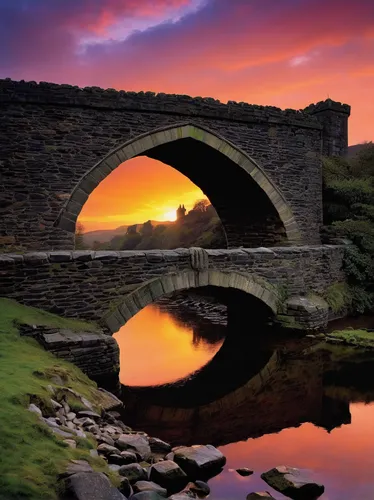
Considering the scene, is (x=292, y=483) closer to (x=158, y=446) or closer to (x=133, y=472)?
(x=158, y=446)

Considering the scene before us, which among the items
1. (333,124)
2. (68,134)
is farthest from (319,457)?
(333,124)

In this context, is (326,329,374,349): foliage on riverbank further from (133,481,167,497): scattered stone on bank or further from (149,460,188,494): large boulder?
(133,481,167,497): scattered stone on bank

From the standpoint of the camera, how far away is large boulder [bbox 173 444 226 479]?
5602 mm

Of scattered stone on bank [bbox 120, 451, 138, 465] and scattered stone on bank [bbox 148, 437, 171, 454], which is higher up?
scattered stone on bank [bbox 120, 451, 138, 465]

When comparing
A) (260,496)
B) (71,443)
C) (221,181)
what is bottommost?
(260,496)

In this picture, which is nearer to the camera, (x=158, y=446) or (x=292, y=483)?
(x=292, y=483)

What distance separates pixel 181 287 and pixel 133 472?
547cm

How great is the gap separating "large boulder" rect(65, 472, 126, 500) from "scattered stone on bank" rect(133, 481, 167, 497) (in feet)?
2.86

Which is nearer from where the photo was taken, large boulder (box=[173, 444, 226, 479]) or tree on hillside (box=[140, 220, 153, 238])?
large boulder (box=[173, 444, 226, 479])

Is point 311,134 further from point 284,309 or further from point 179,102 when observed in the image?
point 284,309

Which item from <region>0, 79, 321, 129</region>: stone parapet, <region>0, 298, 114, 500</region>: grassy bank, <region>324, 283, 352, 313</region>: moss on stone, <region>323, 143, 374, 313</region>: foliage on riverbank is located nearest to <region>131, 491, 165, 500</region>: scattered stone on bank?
<region>0, 298, 114, 500</region>: grassy bank

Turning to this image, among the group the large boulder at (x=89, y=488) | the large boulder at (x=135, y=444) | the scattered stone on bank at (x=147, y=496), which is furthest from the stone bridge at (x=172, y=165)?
the large boulder at (x=89, y=488)

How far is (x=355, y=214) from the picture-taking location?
17.7m

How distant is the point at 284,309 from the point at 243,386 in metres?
3.52
